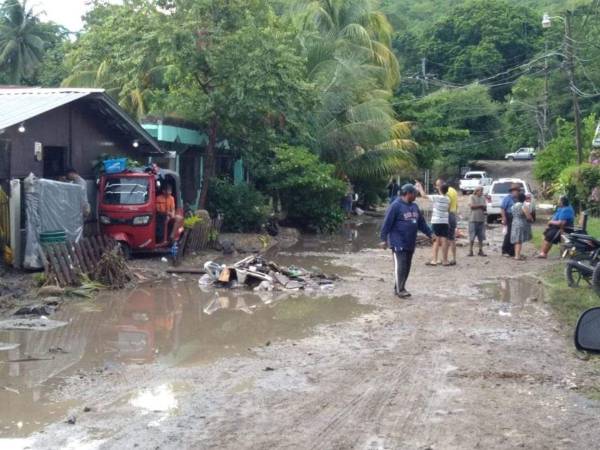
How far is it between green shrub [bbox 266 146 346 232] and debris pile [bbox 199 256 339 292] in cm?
1014

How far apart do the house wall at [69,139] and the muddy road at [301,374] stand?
14.4 ft

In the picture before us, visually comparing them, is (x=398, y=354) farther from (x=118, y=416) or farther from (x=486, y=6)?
(x=486, y=6)

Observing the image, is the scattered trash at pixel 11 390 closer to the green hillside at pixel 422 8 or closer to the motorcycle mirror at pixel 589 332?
the motorcycle mirror at pixel 589 332

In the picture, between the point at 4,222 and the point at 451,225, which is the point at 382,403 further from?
the point at 451,225

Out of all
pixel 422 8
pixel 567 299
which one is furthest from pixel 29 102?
pixel 422 8

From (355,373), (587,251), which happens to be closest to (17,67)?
(587,251)

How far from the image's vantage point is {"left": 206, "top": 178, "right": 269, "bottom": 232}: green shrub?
23.5 m

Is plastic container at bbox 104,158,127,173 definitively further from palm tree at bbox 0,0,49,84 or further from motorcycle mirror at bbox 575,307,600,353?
palm tree at bbox 0,0,49,84

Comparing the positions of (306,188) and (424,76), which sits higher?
(424,76)

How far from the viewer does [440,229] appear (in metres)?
17.3

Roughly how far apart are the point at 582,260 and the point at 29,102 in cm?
1118

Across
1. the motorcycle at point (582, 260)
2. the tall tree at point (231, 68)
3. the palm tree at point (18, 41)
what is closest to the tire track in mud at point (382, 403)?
the motorcycle at point (582, 260)

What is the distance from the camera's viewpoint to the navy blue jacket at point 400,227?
13.0 m

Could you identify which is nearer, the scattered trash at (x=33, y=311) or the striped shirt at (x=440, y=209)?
the scattered trash at (x=33, y=311)
